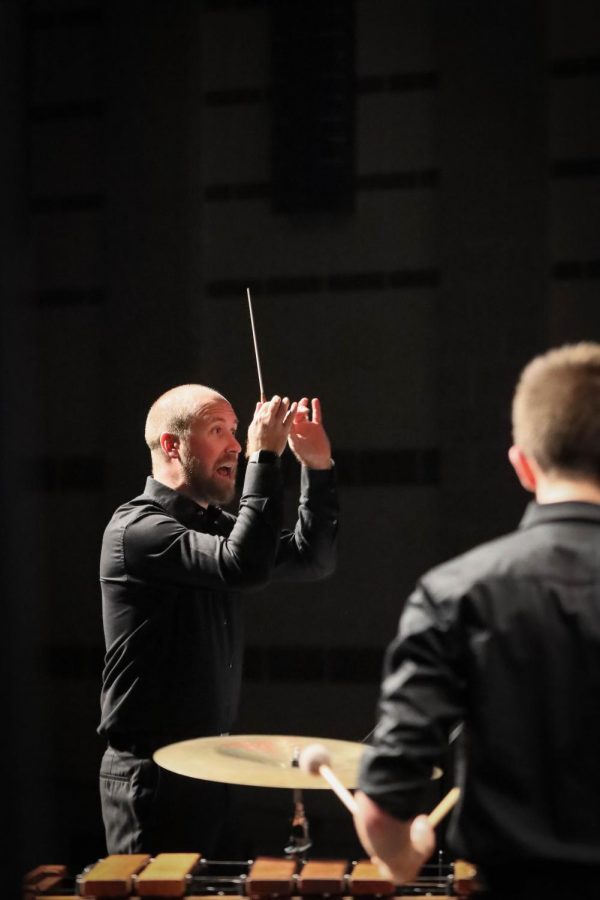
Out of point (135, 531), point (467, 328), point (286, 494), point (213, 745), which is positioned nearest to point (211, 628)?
point (135, 531)

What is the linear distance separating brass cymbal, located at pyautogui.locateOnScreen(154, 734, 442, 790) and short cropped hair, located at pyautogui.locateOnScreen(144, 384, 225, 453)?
0.81 meters

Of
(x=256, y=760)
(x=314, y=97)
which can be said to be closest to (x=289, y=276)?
(x=314, y=97)

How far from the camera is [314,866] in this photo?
1.84 m

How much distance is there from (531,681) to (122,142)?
2461mm

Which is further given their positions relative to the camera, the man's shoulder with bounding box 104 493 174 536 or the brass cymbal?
the man's shoulder with bounding box 104 493 174 536

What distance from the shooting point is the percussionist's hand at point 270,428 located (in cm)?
238

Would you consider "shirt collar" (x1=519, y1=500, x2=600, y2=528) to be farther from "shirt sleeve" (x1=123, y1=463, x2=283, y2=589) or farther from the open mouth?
the open mouth

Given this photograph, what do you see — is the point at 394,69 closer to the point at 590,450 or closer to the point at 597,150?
the point at 597,150

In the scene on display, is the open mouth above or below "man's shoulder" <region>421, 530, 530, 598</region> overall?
below

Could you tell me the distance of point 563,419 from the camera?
4.30 ft

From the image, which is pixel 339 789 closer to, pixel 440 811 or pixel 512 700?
pixel 440 811

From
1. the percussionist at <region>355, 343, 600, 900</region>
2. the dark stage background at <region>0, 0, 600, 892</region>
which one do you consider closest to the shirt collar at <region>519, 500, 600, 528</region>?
the percussionist at <region>355, 343, 600, 900</region>

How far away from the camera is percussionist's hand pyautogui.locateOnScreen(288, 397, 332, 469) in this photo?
2584mm

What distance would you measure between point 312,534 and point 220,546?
0.35m
